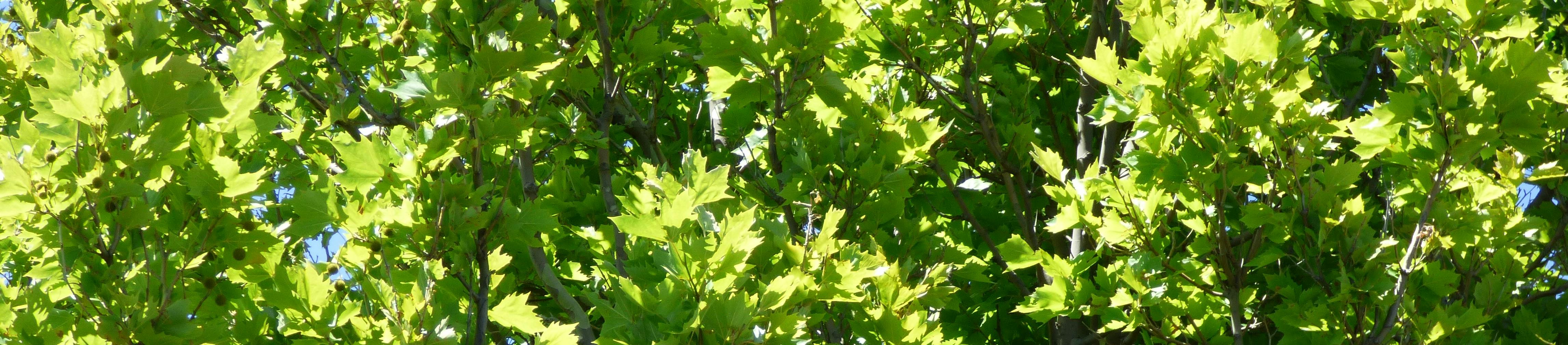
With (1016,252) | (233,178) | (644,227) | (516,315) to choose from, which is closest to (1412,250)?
(1016,252)

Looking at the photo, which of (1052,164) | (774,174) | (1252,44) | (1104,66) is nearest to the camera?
(1252,44)

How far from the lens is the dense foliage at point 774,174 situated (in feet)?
6.91

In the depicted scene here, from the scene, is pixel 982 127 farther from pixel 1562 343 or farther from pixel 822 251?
pixel 1562 343

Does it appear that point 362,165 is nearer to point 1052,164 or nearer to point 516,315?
point 516,315

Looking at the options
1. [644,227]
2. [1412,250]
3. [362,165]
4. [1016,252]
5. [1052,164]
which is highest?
[362,165]

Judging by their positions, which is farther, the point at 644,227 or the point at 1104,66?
the point at 1104,66

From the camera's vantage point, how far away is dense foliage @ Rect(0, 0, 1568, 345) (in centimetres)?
211

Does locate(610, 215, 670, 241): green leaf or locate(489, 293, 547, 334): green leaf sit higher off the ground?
locate(610, 215, 670, 241): green leaf

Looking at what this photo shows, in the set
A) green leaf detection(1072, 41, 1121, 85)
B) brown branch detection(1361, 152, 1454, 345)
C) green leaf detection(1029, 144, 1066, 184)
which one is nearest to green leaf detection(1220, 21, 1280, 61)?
green leaf detection(1072, 41, 1121, 85)

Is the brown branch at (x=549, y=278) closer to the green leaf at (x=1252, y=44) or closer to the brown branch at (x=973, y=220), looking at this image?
the brown branch at (x=973, y=220)

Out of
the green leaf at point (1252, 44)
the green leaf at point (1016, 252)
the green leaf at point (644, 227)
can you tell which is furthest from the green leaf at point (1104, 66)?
the green leaf at point (644, 227)

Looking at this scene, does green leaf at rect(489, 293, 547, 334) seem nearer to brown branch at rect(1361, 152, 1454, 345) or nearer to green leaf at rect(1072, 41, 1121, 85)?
green leaf at rect(1072, 41, 1121, 85)

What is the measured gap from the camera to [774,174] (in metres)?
3.42

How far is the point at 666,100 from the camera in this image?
4.45 metres
